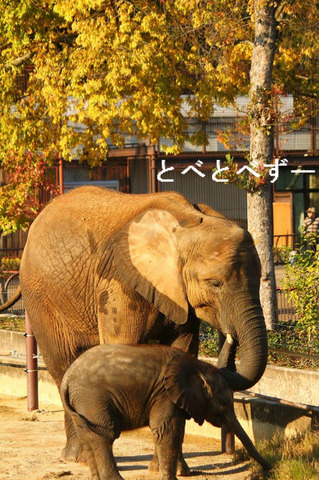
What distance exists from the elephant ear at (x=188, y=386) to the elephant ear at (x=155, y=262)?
420 mm

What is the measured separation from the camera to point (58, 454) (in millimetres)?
9891

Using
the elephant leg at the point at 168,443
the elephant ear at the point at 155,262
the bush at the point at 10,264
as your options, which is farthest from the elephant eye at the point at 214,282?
the bush at the point at 10,264

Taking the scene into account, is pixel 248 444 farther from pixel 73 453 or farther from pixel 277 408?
pixel 73 453

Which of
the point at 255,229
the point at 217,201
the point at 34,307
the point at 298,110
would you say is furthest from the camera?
the point at 217,201

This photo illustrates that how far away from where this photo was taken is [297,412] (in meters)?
9.96

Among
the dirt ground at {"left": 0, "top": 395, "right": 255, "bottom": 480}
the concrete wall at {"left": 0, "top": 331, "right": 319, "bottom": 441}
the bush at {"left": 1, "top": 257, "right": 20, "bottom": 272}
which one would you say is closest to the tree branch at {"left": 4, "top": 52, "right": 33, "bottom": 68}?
the dirt ground at {"left": 0, "top": 395, "right": 255, "bottom": 480}

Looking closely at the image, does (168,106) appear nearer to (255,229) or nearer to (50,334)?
(255,229)

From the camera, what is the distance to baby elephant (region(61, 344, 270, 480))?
7816mm

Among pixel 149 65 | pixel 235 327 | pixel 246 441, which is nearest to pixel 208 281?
pixel 235 327

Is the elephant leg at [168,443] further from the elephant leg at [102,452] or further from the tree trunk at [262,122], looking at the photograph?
the tree trunk at [262,122]

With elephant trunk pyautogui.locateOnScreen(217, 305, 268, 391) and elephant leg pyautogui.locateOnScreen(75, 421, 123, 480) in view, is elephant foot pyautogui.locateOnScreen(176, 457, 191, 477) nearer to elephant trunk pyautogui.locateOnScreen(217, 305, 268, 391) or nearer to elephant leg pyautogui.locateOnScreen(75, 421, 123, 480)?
elephant leg pyautogui.locateOnScreen(75, 421, 123, 480)

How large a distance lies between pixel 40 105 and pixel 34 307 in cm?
1009

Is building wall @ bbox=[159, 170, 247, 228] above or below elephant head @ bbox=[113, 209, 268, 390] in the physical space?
above

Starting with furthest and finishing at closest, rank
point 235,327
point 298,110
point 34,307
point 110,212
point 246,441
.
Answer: point 298,110 < point 34,307 < point 110,212 < point 246,441 < point 235,327
